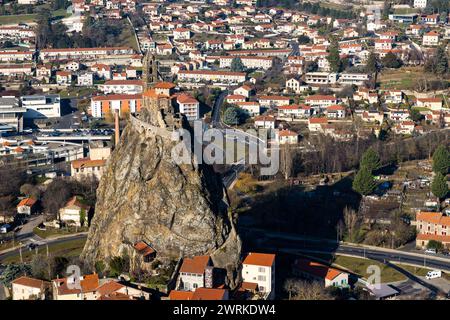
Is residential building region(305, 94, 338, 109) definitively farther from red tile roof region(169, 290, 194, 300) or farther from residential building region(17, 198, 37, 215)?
red tile roof region(169, 290, 194, 300)

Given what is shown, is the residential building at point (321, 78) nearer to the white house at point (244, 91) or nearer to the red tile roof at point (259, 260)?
the white house at point (244, 91)

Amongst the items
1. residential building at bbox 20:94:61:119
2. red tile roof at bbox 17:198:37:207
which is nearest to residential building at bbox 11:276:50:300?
red tile roof at bbox 17:198:37:207

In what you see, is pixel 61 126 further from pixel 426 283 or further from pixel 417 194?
pixel 426 283

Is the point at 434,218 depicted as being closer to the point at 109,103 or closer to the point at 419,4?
the point at 109,103

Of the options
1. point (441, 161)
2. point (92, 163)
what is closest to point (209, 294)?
point (92, 163)

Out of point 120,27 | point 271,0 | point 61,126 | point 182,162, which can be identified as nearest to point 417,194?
point 182,162

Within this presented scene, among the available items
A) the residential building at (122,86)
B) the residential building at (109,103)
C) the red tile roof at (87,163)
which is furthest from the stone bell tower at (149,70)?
the residential building at (122,86)
